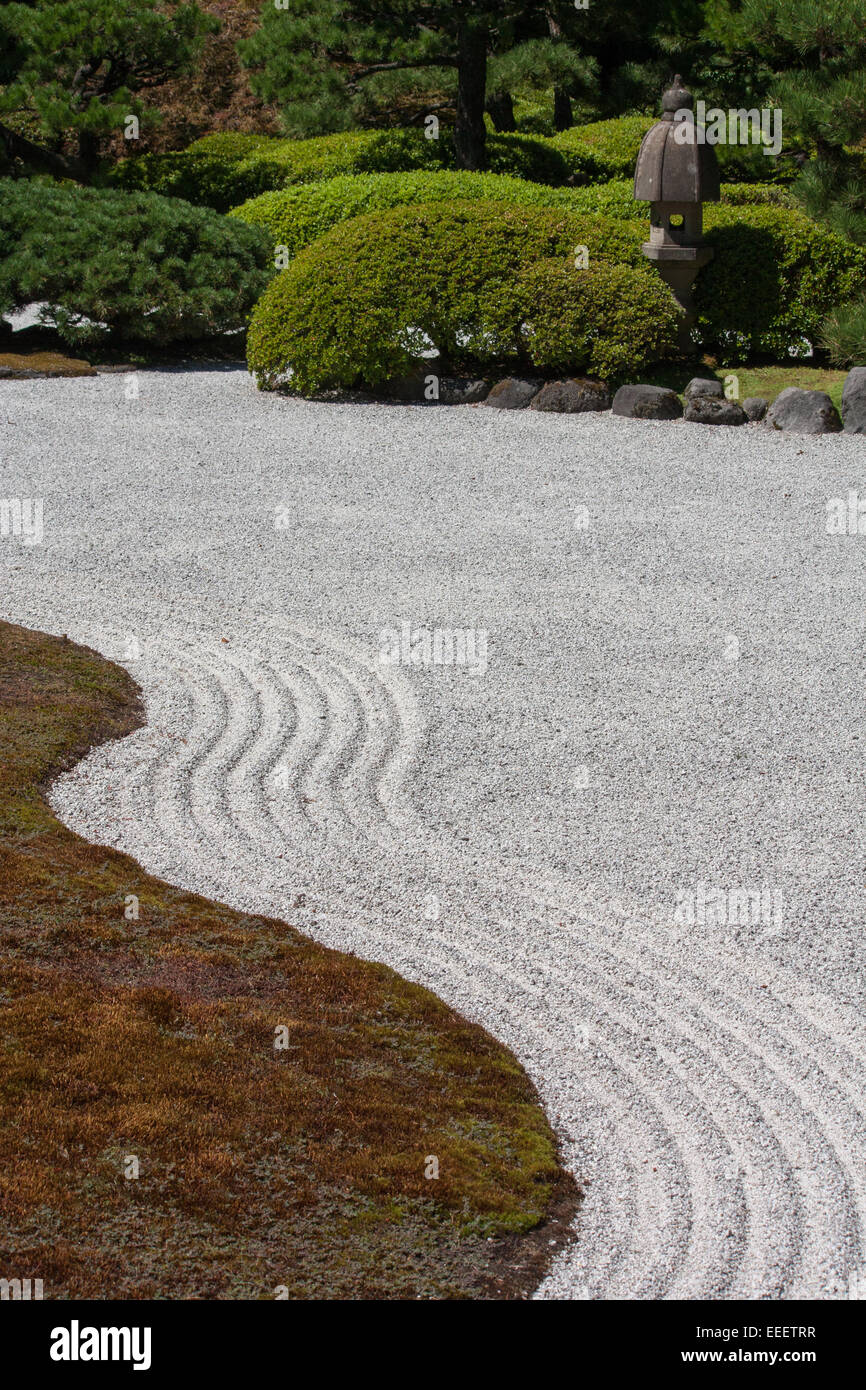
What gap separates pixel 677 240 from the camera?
12.0 meters

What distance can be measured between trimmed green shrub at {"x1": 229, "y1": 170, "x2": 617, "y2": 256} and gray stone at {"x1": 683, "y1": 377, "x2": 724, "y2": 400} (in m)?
3.73

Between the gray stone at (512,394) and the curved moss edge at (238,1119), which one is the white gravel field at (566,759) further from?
the gray stone at (512,394)

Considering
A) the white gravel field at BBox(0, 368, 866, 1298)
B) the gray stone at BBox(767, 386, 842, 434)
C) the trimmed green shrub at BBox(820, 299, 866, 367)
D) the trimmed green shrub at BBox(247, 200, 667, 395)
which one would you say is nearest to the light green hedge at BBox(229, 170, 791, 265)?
the trimmed green shrub at BBox(247, 200, 667, 395)

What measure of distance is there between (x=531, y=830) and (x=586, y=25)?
1649 cm

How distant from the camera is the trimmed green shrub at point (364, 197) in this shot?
1422 centimetres

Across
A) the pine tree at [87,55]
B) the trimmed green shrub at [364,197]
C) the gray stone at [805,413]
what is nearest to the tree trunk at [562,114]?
the pine tree at [87,55]

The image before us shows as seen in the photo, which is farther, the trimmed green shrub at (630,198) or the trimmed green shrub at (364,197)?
the trimmed green shrub at (364,197)

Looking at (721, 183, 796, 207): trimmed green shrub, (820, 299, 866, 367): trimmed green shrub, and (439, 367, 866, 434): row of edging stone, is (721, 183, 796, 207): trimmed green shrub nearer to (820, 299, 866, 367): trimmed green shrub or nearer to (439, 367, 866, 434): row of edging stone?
(820, 299, 866, 367): trimmed green shrub

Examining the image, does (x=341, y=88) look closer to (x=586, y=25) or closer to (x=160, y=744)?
(x=586, y=25)

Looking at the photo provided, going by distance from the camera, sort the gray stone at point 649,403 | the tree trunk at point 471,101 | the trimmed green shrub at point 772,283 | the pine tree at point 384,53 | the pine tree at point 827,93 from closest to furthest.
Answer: the pine tree at point 827,93
the gray stone at point 649,403
the trimmed green shrub at point 772,283
the pine tree at point 384,53
the tree trunk at point 471,101

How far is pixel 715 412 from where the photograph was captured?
1110 centimetres

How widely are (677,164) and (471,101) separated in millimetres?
6437

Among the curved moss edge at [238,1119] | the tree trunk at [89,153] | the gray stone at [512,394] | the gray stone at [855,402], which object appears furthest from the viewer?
the tree trunk at [89,153]

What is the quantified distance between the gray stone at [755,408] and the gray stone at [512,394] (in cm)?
195
